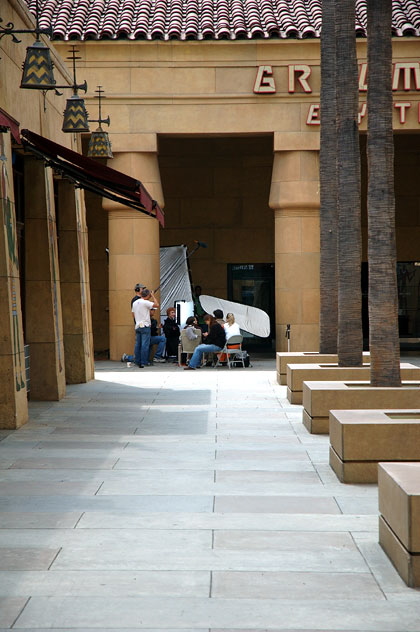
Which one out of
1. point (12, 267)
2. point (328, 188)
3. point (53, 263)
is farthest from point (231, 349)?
point (12, 267)

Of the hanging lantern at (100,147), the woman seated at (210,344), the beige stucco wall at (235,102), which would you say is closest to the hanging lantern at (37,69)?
the hanging lantern at (100,147)

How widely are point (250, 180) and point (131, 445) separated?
19.7m

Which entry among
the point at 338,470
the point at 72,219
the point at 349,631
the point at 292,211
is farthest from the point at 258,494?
the point at 292,211

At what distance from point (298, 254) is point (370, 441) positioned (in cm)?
1633

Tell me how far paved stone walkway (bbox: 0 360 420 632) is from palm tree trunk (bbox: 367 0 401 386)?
1237mm

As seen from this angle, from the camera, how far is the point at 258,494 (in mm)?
8492

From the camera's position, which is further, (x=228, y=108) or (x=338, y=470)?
(x=228, y=108)

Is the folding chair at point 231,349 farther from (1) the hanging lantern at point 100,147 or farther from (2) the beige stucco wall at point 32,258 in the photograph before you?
(1) the hanging lantern at point 100,147

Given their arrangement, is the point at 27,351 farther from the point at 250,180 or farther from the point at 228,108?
the point at 250,180

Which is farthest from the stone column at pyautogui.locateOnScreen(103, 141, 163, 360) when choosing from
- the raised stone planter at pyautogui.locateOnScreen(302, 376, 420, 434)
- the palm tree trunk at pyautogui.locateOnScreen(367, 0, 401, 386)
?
the palm tree trunk at pyautogui.locateOnScreen(367, 0, 401, 386)

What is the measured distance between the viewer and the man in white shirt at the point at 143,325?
22386 millimetres

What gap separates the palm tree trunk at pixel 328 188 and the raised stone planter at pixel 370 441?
7393 millimetres

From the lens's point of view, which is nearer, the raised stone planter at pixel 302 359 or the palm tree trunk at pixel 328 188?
the raised stone planter at pixel 302 359

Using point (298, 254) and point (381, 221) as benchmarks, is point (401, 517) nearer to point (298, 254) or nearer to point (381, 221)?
point (381, 221)
